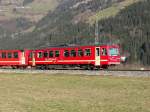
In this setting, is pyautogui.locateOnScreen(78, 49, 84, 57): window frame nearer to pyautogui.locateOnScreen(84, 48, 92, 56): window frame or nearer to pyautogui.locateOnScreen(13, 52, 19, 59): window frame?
pyautogui.locateOnScreen(84, 48, 92, 56): window frame

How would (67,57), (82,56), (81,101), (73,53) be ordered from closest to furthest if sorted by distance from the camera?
1. (81,101)
2. (82,56)
3. (73,53)
4. (67,57)

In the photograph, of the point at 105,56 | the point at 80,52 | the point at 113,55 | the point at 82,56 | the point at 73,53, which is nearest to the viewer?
the point at 105,56

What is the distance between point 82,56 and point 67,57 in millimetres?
3341

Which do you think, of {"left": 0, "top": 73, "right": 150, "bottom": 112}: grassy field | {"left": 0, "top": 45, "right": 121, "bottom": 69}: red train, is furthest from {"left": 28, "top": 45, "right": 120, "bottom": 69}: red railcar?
{"left": 0, "top": 73, "right": 150, "bottom": 112}: grassy field

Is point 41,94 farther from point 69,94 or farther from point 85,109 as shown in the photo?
point 85,109

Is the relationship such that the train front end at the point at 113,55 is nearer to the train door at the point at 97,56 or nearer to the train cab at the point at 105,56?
the train cab at the point at 105,56

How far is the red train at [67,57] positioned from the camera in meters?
57.4

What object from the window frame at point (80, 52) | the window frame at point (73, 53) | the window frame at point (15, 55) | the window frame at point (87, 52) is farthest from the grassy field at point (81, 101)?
the window frame at point (15, 55)

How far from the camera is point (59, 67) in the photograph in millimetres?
64250

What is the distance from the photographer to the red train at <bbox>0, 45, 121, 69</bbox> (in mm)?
57375

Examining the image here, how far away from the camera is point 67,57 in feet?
202

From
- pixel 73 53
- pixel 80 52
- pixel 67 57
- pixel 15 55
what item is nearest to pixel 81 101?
pixel 80 52

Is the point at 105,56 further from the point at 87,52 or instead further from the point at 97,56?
the point at 87,52

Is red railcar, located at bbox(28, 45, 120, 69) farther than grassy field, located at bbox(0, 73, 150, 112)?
Yes
